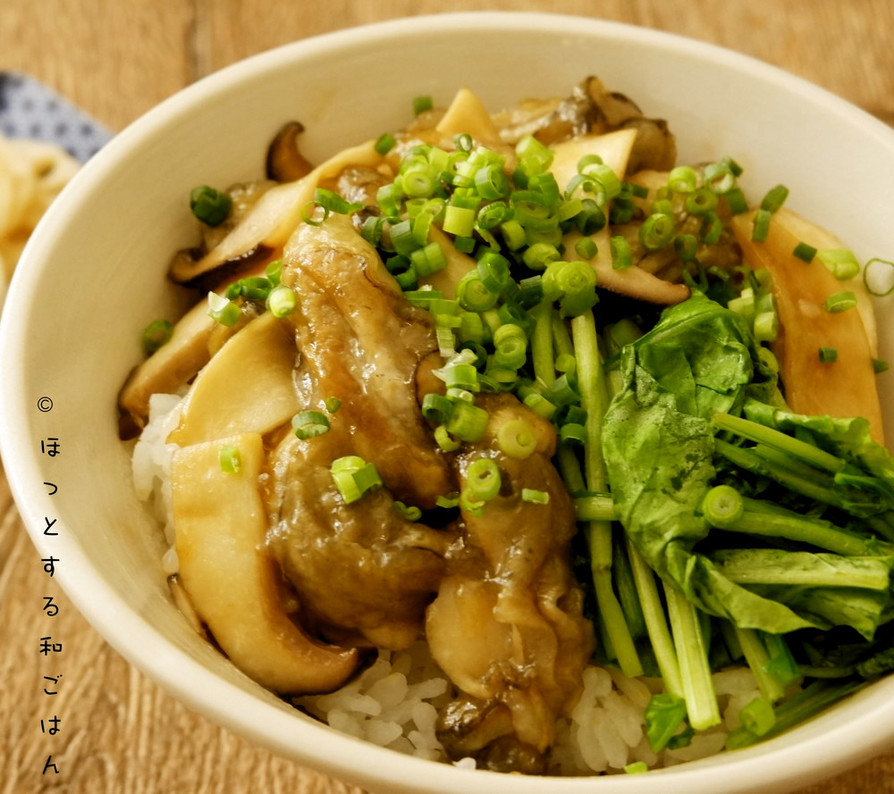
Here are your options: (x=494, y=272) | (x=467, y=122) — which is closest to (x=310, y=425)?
(x=494, y=272)

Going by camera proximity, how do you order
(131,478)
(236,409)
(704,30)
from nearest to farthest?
(236,409) → (131,478) → (704,30)

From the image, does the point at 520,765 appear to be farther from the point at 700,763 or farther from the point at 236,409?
the point at 236,409

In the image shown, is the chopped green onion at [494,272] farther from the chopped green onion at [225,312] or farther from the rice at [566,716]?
the rice at [566,716]

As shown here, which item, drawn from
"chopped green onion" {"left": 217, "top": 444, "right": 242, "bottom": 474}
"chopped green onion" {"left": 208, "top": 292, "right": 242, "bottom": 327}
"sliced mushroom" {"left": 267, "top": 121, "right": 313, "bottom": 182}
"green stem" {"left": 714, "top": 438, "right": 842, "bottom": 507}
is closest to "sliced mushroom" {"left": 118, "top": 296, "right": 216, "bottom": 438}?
"chopped green onion" {"left": 208, "top": 292, "right": 242, "bottom": 327}

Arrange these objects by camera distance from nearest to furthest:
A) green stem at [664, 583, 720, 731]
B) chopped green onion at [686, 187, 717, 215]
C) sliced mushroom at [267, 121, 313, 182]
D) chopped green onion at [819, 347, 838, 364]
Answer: green stem at [664, 583, 720, 731] → chopped green onion at [819, 347, 838, 364] → chopped green onion at [686, 187, 717, 215] → sliced mushroom at [267, 121, 313, 182]

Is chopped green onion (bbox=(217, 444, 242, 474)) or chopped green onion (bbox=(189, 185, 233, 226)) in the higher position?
chopped green onion (bbox=(189, 185, 233, 226))

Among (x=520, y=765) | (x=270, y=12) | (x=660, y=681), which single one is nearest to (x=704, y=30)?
(x=270, y=12)

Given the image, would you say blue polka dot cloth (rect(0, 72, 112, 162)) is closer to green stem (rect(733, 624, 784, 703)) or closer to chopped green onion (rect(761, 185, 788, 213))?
chopped green onion (rect(761, 185, 788, 213))
